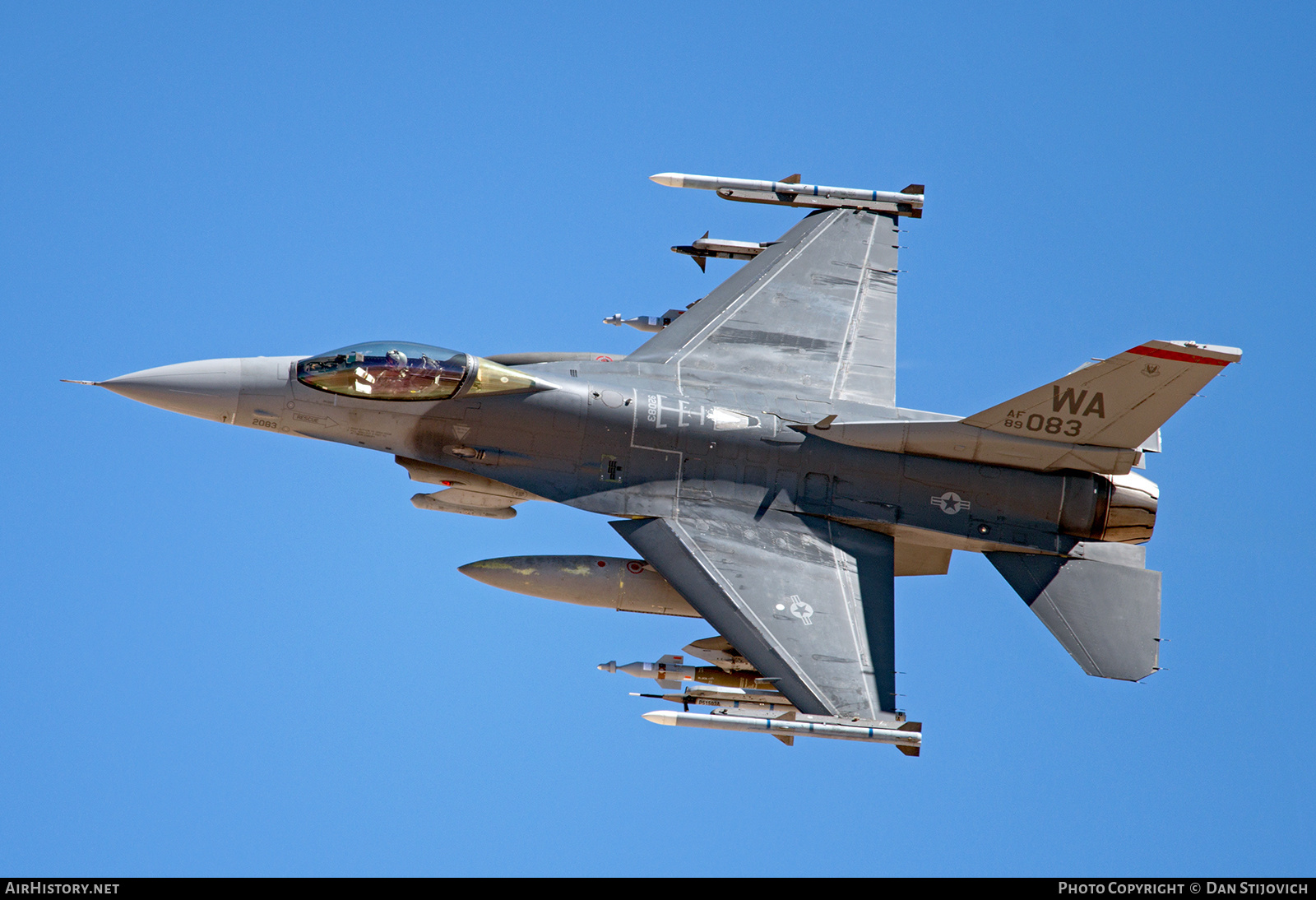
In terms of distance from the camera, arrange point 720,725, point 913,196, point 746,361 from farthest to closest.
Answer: point 913,196
point 746,361
point 720,725

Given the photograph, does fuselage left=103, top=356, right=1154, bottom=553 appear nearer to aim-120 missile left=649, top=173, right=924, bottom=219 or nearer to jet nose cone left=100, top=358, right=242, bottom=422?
jet nose cone left=100, top=358, right=242, bottom=422

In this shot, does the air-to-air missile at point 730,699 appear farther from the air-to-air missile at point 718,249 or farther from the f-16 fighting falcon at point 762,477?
the air-to-air missile at point 718,249

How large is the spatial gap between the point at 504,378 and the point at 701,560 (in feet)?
11.9

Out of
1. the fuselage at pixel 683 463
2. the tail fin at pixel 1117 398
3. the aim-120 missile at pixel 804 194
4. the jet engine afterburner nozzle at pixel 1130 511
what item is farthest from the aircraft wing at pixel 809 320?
the jet engine afterburner nozzle at pixel 1130 511

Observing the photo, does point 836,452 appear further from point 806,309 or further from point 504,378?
point 504,378

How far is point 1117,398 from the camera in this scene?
18.5 m

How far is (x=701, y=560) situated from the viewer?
61.1 ft

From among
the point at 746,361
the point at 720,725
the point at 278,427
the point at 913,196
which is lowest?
the point at 720,725

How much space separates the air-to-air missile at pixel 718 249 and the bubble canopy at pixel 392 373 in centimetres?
510

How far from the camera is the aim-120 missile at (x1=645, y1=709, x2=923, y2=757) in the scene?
17078 mm

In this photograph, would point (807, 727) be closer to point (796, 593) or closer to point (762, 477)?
point (796, 593)

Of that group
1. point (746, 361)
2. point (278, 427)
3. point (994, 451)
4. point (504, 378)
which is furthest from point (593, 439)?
point (994, 451)

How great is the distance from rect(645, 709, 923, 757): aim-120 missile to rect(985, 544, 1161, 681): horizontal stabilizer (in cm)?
300

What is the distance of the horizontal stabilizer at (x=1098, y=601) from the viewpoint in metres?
18.7
